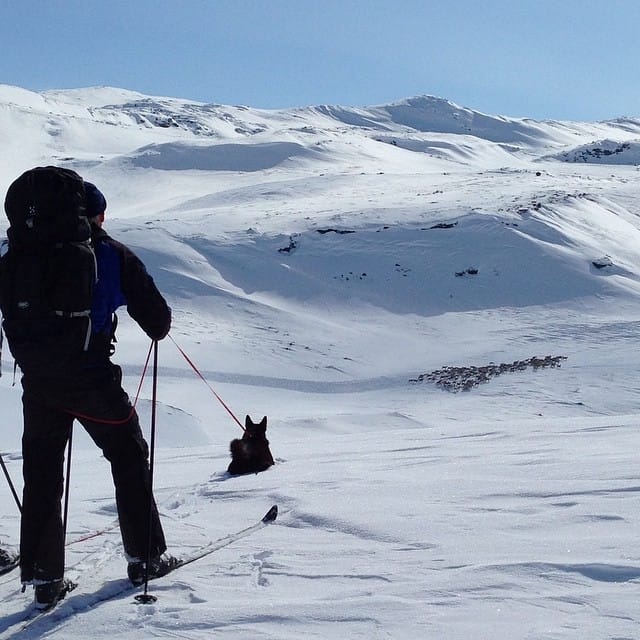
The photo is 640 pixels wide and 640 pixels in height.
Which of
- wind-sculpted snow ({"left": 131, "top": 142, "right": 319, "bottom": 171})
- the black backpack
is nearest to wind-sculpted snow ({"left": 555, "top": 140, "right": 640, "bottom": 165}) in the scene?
wind-sculpted snow ({"left": 131, "top": 142, "right": 319, "bottom": 171})

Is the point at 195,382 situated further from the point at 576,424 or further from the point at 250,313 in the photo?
the point at 576,424

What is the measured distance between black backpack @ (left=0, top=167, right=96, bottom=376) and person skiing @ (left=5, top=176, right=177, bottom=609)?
0.28 ft

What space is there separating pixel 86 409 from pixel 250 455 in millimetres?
3826

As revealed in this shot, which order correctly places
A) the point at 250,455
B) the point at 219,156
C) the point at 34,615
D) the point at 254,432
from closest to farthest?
the point at 34,615 → the point at 250,455 → the point at 254,432 → the point at 219,156

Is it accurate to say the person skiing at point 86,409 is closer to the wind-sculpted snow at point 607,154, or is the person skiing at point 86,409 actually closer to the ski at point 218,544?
the ski at point 218,544

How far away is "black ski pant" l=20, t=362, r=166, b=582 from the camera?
345 cm

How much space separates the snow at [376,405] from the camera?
10.7 feet

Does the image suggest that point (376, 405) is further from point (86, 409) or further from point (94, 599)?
point (86, 409)

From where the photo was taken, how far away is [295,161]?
59.4 m

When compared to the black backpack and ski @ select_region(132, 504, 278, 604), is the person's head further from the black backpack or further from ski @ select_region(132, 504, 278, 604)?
ski @ select_region(132, 504, 278, 604)

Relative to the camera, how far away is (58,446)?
3564 mm

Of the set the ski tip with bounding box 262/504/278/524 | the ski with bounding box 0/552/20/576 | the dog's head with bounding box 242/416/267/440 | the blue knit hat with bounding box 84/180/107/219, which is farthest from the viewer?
the dog's head with bounding box 242/416/267/440

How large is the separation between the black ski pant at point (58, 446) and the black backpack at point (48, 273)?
0.12m

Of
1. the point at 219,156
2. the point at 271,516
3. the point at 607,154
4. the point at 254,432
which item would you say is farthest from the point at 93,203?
the point at 607,154
